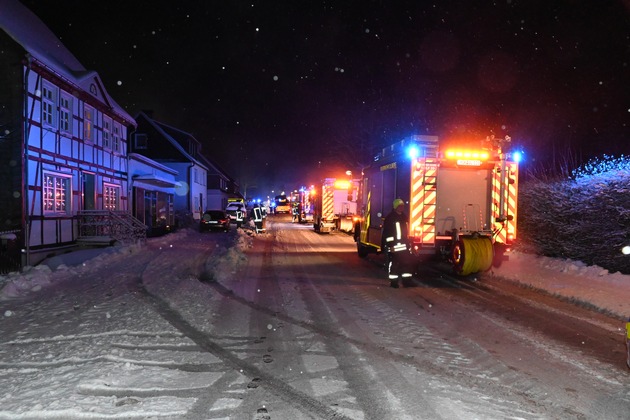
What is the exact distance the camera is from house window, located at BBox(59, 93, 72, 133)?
54.0 feet

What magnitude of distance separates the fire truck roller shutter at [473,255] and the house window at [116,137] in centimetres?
1700

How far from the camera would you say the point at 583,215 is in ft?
36.7

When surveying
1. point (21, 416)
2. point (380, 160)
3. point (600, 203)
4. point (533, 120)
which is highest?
point (533, 120)

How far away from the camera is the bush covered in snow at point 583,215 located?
1016 cm

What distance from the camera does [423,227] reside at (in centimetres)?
1112

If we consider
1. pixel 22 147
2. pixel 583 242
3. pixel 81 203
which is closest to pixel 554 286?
pixel 583 242

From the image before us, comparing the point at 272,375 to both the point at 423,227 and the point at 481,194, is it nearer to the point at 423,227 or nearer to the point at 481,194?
the point at 423,227

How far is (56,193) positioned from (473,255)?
542 inches

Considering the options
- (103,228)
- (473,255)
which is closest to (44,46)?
(103,228)

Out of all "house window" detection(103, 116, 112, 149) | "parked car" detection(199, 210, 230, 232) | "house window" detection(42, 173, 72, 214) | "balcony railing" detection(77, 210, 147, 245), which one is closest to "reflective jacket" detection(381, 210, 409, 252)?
"house window" detection(42, 173, 72, 214)

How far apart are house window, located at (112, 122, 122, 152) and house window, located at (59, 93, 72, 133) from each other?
4.60m

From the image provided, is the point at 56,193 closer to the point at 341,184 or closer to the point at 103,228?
Answer: the point at 103,228

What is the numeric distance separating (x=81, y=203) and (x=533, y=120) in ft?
59.2

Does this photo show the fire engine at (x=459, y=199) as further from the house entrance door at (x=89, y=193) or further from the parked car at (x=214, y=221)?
the parked car at (x=214, y=221)
